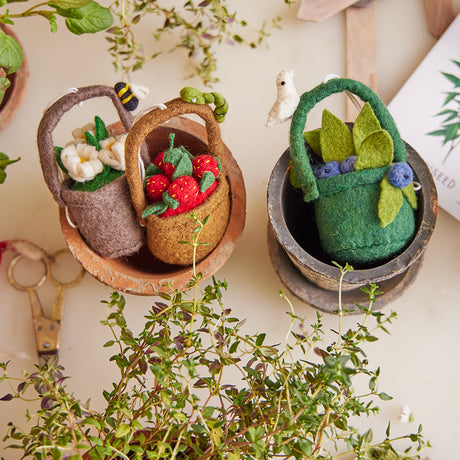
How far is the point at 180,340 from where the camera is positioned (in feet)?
1.88

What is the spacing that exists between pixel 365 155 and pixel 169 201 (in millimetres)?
253

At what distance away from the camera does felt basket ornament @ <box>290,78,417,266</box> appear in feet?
2.05

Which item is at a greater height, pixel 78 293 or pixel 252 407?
pixel 252 407

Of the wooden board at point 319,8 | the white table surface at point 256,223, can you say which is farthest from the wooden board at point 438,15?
the wooden board at point 319,8

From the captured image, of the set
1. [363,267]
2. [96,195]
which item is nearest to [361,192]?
[363,267]

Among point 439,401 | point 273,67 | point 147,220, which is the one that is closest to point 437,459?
point 439,401

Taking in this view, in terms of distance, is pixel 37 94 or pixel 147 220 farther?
pixel 37 94

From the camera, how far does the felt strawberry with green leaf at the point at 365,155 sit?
2.04 ft

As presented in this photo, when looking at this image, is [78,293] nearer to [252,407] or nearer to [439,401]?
[252,407]

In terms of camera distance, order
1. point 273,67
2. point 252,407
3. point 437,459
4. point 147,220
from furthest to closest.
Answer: point 273,67
point 437,459
point 147,220
point 252,407

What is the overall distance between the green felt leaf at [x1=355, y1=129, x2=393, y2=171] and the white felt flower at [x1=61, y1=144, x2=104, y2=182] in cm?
34

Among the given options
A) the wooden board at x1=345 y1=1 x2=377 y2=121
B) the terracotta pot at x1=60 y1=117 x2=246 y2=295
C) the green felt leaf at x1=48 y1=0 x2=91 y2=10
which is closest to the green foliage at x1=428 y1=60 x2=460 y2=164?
the wooden board at x1=345 y1=1 x2=377 y2=121

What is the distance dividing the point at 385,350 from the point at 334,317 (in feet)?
0.33

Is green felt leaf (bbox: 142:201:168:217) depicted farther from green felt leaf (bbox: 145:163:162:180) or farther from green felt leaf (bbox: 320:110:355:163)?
green felt leaf (bbox: 320:110:355:163)
